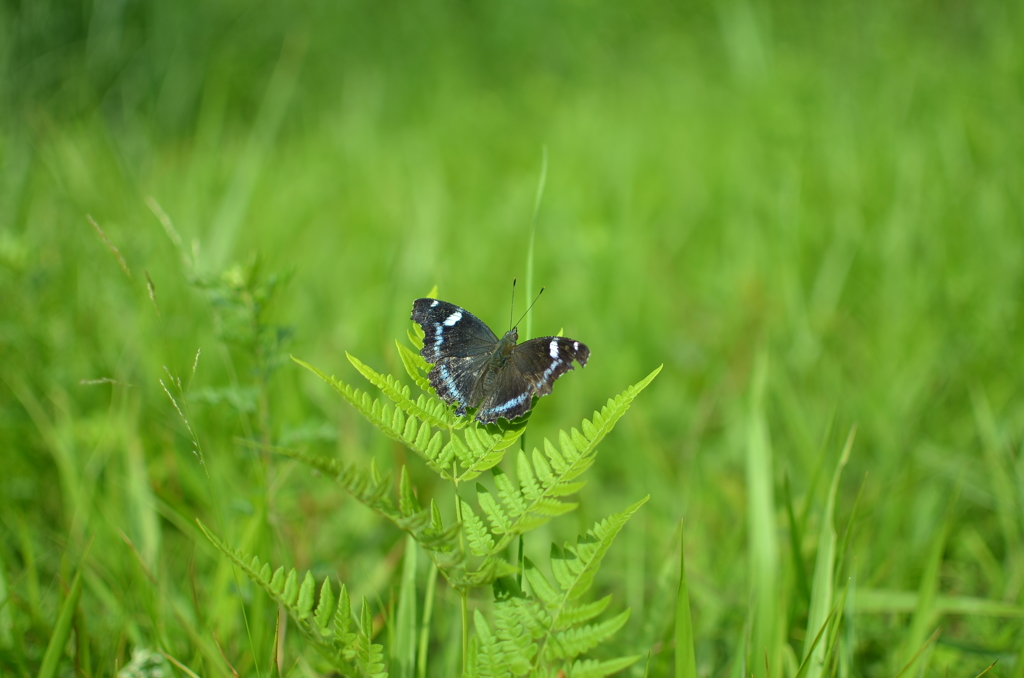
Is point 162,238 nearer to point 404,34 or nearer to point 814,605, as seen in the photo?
point 814,605

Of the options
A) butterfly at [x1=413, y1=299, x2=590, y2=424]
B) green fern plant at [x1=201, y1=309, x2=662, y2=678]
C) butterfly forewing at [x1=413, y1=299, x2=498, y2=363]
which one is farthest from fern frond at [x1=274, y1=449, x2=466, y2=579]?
butterfly forewing at [x1=413, y1=299, x2=498, y2=363]

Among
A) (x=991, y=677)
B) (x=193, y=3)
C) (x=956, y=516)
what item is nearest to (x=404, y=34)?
(x=193, y=3)

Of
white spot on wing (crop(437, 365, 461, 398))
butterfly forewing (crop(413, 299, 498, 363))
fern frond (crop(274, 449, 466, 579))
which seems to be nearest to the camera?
fern frond (crop(274, 449, 466, 579))

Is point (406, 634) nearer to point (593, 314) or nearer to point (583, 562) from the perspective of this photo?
point (583, 562)

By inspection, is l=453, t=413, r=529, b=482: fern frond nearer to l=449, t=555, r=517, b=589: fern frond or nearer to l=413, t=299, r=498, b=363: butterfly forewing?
l=449, t=555, r=517, b=589: fern frond

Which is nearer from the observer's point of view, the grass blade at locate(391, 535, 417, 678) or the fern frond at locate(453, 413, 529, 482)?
the fern frond at locate(453, 413, 529, 482)

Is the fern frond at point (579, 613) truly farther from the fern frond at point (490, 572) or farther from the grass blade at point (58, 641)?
the grass blade at point (58, 641)
